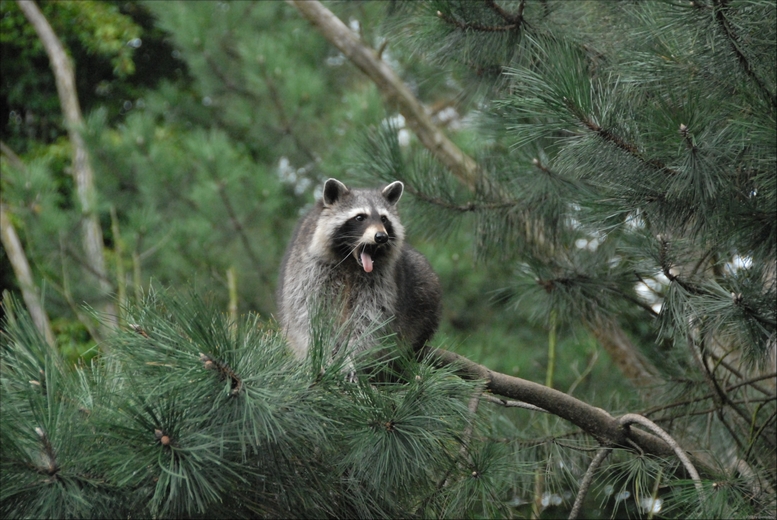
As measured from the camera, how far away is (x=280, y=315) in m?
→ 4.04

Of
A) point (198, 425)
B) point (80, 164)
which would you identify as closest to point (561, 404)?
point (198, 425)

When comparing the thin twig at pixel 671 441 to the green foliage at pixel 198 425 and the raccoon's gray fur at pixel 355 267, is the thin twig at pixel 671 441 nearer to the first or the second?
the green foliage at pixel 198 425

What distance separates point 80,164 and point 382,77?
4.04m

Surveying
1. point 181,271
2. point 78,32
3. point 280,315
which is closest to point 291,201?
point 181,271

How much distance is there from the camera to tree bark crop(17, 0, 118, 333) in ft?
23.9

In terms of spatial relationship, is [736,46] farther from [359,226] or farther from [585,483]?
[359,226]

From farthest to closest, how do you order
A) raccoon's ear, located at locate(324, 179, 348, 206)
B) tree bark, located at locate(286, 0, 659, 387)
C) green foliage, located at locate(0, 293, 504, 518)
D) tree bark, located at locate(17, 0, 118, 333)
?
tree bark, located at locate(17, 0, 118, 333) → tree bark, located at locate(286, 0, 659, 387) → raccoon's ear, located at locate(324, 179, 348, 206) → green foliage, located at locate(0, 293, 504, 518)

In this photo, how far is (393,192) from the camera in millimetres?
3973

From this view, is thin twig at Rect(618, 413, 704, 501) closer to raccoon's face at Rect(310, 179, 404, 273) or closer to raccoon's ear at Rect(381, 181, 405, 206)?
raccoon's face at Rect(310, 179, 404, 273)

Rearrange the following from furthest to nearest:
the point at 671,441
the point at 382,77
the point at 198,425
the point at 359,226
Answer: the point at 382,77 < the point at 359,226 < the point at 671,441 < the point at 198,425

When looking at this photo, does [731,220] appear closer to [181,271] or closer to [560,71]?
[560,71]

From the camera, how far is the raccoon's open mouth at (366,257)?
3.57m

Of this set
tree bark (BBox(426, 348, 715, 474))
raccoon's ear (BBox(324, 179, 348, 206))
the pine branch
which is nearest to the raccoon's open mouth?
raccoon's ear (BBox(324, 179, 348, 206))

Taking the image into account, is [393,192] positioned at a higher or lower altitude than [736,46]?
lower
